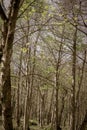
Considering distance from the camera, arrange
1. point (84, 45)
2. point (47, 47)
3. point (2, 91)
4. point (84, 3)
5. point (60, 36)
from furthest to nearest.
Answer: point (47, 47) → point (60, 36) → point (84, 45) → point (84, 3) → point (2, 91)

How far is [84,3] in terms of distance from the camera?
1244cm

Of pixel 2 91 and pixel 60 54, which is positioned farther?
pixel 60 54

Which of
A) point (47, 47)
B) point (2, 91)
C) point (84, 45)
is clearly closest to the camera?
point (2, 91)

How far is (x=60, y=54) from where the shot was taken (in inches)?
800

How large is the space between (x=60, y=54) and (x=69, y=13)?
7.64m

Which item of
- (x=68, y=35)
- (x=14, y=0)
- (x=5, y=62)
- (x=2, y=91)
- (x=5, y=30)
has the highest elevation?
(x=68, y=35)

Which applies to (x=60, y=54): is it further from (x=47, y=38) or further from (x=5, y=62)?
(x=5, y=62)

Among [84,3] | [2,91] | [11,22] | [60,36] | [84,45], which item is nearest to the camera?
[11,22]

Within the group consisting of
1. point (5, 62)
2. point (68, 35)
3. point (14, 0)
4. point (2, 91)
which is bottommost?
point (2, 91)

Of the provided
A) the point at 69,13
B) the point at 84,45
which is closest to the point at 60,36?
the point at 84,45

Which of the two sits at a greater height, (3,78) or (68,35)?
(68,35)

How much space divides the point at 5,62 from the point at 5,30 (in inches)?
33.1

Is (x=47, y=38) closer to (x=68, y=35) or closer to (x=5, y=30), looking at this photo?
(x=68, y=35)

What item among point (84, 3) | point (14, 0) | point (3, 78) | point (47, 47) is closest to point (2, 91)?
point (3, 78)
